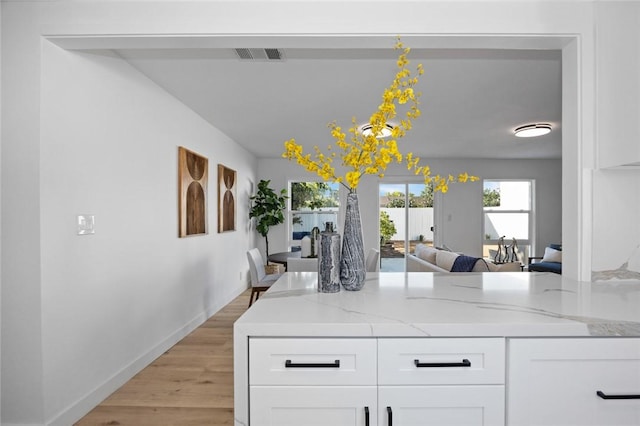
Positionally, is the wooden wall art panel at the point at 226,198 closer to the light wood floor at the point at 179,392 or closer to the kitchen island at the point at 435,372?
the light wood floor at the point at 179,392

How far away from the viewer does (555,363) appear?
3.38 ft

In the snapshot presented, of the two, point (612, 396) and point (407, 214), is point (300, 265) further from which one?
point (407, 214)

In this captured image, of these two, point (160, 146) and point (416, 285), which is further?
point (160, 146)

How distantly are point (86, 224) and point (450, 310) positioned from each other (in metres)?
2.08

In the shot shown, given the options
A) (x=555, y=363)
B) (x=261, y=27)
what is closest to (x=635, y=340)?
(x=555, y=363)

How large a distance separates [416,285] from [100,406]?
212 centimetres

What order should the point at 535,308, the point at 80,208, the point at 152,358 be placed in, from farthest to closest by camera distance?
the point at 152,358 → the point at 80,208 → the point at 535,308

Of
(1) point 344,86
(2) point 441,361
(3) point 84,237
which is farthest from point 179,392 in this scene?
(1) point 344,86

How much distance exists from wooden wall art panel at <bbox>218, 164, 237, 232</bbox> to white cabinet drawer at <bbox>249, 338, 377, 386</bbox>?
3.62 metres

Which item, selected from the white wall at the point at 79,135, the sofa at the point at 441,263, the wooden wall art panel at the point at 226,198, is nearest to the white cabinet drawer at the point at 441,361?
the white wall at the point at 79,135

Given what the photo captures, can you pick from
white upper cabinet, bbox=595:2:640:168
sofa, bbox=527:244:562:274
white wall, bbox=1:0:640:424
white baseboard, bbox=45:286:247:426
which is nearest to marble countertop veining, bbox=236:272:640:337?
white wall, bbox=1:0:640:424

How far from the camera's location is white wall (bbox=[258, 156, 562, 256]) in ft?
22.4

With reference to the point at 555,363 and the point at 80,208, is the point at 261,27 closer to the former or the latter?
the point at 80,208

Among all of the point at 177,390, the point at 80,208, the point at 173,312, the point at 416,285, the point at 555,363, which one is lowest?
the point at 177,390
